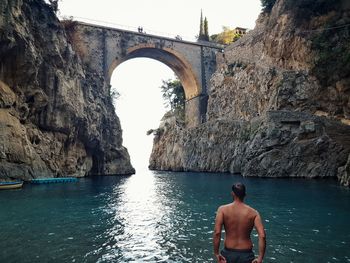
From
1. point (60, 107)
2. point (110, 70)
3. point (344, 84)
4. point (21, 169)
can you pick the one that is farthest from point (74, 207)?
point (110, 70)

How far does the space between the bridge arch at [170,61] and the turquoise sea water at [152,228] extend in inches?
1407

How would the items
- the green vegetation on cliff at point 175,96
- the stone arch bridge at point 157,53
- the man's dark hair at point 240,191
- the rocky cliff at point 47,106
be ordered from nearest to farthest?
the man's dark hair at point 240,191
the rocky cliff at point 47,106
the stone arch bridge at point 157,53
the green vegetation on cliff at point 175,96

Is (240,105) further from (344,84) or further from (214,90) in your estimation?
(344,84)

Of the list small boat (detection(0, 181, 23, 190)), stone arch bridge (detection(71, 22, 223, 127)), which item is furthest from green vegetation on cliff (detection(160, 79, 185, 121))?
small boat (detection(0, 181, 23, 190))

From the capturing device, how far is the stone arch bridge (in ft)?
164

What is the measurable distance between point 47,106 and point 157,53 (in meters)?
25.2

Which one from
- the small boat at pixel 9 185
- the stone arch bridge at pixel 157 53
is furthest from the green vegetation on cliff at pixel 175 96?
the small boat at pixel 9 185

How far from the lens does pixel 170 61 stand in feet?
195

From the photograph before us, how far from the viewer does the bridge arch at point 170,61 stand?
53.0 meters

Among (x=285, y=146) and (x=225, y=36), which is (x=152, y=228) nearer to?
(x=285, y=146)

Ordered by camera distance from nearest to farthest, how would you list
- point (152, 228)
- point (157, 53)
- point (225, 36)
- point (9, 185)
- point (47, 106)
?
point (152, 228)
point (9, 185)
point (47, 106)
point (157, 53)
point (225, 36)

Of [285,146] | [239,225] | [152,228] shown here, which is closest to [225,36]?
[285,146]

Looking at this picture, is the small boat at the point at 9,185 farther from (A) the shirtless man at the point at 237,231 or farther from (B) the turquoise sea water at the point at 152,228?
(A) the shirtless man at the point at 237,231

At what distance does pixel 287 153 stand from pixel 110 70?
29867 mm
